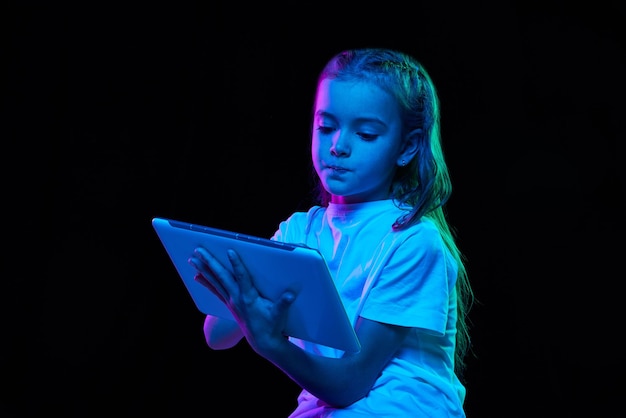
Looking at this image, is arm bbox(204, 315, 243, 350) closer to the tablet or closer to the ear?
the tablet

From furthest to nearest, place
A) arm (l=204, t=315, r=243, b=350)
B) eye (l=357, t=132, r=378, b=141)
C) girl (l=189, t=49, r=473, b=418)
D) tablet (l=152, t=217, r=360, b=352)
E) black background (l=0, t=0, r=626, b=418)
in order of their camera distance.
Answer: black background (l=0, t=0, r=626, b=418) → arm (l=204, t=315, r=243, b=350) → eye (l=357, t=132, r=378, b=141) → girl (l=189, t=49, r=473, b=418) → tablet (l=152, t=217, r=360, b=352)

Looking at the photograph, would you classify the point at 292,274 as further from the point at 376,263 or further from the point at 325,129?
the point at 325,129

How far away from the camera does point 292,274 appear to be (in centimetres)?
94

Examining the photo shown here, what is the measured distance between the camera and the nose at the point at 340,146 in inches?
43.7

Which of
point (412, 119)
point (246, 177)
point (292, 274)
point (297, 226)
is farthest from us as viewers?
point (246, 177)

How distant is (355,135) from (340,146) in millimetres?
33

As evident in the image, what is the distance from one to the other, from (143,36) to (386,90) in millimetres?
1066

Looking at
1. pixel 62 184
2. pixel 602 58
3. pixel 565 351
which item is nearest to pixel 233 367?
pixel 62 184

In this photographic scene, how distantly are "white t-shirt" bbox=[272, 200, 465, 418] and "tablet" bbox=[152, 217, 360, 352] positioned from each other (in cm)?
9

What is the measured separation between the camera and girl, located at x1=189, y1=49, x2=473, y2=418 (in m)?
1.02

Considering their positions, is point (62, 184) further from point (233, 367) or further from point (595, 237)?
point (595, 237)

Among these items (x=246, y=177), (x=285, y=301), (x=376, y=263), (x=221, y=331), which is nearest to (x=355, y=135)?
(x=376, y=263)

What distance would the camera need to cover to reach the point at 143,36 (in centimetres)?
195

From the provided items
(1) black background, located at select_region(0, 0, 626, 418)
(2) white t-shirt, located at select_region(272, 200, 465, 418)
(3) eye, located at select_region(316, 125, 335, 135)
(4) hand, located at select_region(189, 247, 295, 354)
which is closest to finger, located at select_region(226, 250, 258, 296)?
(4) hand, located at select_region(189, 247, 295, 354)
